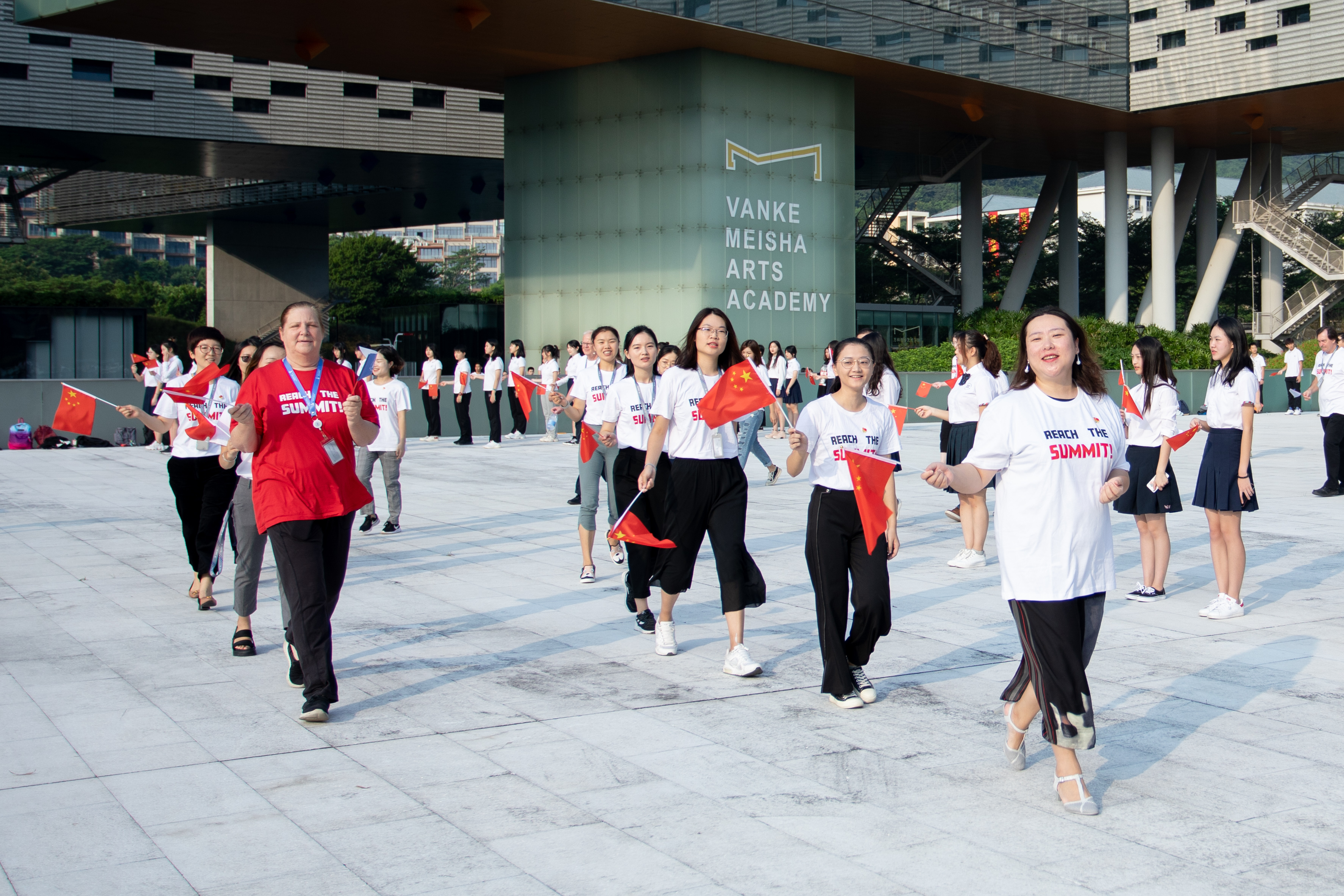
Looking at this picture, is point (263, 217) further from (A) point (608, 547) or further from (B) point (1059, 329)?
(B) point (1059, 329)

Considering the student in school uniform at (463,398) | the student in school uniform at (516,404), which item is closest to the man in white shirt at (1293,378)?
the student in school uniform at (516,404)

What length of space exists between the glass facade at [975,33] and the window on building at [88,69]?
17.0 metres

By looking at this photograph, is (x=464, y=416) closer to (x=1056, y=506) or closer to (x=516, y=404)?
(x=516, y=404)

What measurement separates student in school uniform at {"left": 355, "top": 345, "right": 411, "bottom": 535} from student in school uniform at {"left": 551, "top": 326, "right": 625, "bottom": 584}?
2619 millimetres

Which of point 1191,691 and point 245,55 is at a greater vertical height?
point 245,55

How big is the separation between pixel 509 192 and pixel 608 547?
22719 mm

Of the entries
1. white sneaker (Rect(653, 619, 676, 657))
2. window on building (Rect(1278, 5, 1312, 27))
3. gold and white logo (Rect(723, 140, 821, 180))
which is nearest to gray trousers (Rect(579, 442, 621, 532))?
white sneaker (Rect(653, 619, 676, 657))

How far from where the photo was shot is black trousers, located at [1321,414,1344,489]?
15203 mm

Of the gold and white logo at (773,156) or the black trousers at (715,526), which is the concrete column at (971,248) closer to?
the gold and white logo at (773,156)

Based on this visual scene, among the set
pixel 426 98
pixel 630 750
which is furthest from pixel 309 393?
pixel 426 98

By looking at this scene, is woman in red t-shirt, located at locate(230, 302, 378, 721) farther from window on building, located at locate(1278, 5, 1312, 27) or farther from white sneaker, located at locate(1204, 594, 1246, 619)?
window on building, located at locate(1278, 5, 1312, 27)

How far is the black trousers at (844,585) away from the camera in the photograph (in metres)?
5.98

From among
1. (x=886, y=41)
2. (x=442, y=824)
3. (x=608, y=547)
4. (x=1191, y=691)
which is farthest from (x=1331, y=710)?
(x=886, y=41)

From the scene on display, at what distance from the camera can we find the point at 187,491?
28.9 ft
